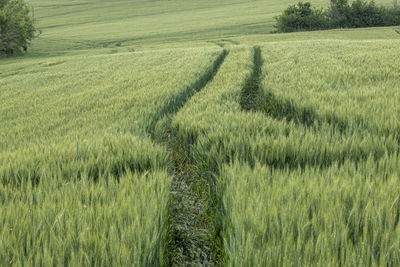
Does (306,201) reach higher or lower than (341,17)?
lower

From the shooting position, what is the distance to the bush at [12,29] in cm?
2800

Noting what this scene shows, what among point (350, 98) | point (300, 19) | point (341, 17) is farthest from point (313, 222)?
point (341, 17)

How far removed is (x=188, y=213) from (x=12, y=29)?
1386 inches

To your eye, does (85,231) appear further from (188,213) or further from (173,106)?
(173,106)

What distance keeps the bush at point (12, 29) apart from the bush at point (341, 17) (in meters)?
31.8

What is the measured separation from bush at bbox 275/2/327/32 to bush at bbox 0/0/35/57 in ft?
104

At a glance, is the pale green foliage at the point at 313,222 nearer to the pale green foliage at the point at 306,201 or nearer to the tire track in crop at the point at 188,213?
the pale green foliage at the point at 306,201

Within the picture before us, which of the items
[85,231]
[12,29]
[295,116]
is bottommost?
[295,116]

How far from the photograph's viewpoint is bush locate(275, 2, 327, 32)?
38.1 metres

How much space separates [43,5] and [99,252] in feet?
373

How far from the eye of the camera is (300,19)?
38500 mm

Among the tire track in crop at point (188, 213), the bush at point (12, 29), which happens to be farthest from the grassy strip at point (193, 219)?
the bush at point (12, 29)

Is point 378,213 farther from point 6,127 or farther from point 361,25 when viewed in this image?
point 361,25

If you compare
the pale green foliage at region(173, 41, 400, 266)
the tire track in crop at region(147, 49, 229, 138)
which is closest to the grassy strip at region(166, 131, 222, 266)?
the pale green foliage at region(173, 41, 400, 266)
